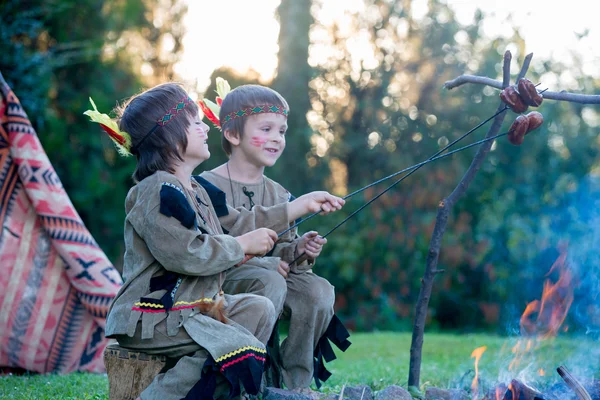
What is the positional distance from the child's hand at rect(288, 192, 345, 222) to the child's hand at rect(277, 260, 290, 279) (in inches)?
10.3

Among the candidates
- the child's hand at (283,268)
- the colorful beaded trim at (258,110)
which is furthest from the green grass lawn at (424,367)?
the colorful beaded trim at (258,110)

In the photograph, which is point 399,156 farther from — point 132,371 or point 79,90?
point 132,371

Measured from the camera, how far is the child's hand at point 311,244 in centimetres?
378

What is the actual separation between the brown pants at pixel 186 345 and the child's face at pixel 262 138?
3.16 feet

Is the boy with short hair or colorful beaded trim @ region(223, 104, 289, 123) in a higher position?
colorful beaded trim @ region(223, 104, 289, 123)

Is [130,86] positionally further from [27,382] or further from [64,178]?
[27,382]

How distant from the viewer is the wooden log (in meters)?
3.15

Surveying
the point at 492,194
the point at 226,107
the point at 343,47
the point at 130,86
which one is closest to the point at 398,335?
the point at 492,194

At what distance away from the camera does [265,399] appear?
139 inches

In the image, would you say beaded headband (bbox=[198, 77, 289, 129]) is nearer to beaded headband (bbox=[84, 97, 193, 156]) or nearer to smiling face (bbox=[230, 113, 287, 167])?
smiling face (bbox=[230, 113, 287, 167])

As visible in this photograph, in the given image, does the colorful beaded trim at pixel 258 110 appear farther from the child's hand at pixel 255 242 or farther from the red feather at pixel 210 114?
the child's hand at pixel 255 242

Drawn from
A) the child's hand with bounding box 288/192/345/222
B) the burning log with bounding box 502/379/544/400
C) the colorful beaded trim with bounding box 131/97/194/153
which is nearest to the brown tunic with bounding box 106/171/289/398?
the colorful beaded trim with bounding box 131/97/194/153

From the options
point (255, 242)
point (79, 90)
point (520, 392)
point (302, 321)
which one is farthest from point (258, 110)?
point (79, 90)

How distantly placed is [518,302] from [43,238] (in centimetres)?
606
